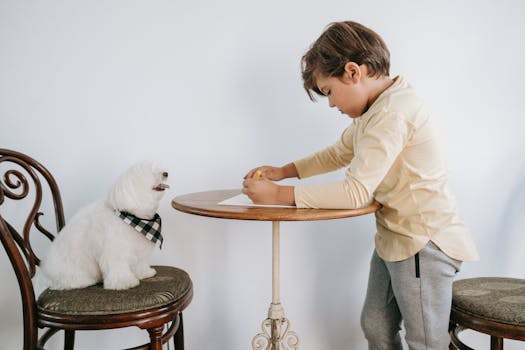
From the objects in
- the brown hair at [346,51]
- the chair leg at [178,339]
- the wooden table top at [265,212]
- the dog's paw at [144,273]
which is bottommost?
the chair leg at [178,339]

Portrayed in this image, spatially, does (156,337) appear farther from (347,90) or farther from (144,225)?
(347,90)

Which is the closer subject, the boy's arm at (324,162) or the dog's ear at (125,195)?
the dog's ear at (125,195)

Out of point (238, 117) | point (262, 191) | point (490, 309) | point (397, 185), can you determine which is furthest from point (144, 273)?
point (490, 309)

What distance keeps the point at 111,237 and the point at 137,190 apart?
0.17 m

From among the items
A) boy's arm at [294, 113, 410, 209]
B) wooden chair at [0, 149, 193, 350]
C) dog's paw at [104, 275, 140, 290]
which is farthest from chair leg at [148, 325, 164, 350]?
boy's arm at [294, 113, 410, 209]

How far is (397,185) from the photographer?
1271 mm

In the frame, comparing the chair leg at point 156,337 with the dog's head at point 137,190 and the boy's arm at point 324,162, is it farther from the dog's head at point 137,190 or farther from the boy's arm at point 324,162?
the boy's arm at point 324,162

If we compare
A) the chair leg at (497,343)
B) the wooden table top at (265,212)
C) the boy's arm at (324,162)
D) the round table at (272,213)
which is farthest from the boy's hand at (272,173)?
the chair leg at (497,343)

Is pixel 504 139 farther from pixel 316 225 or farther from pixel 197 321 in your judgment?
pixel 197 321

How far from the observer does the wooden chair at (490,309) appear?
46.7 inches

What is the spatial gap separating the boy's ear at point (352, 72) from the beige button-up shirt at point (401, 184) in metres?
0.09

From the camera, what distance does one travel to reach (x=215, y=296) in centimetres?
195

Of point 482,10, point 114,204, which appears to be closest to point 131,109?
point 114,204

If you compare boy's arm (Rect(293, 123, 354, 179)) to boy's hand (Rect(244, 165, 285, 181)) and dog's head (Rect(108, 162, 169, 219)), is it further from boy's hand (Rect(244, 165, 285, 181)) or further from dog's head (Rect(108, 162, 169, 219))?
dog's head (Rect(108, 162, 169, 219))
